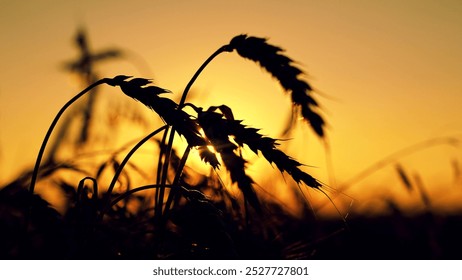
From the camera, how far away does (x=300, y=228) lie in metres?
2.11

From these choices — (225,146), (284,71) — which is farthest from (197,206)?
(284,71)

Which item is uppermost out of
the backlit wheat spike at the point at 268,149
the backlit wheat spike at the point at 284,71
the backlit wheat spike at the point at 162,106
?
the backlit wheat spike at the point at 284,71

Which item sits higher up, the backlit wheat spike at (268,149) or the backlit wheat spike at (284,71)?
the backlit wheat spike at (284,71)

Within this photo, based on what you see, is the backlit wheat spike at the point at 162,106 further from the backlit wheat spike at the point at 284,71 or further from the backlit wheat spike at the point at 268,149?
the backlit wheat spike at the point at 284,71

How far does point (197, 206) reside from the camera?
120 centimetres

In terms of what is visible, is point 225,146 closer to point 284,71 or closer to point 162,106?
point 162,106

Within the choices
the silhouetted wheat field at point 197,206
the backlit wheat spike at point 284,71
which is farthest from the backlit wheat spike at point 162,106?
the backlit wheat spike at point 284,71

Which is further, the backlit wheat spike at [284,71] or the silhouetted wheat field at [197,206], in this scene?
the backlit wheat spike at [284,71]

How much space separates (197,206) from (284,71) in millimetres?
514

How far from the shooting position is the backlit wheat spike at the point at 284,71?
1427mm
